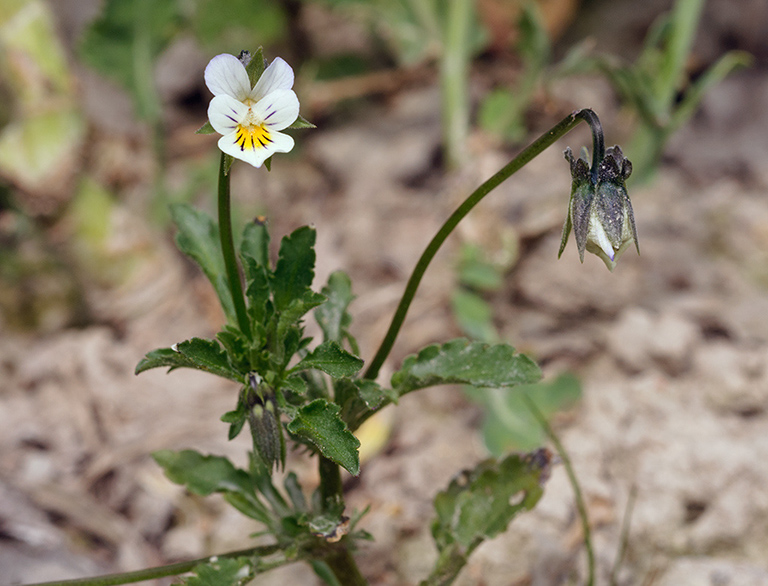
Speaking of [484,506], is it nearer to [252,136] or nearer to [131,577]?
[131,577]

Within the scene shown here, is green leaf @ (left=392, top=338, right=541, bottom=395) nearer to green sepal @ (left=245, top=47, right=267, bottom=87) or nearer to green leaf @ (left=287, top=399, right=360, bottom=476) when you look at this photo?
green leaf @ (left=287, top=399, right=360, bottom=476)

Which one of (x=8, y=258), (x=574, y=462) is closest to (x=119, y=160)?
(x=8, y=258)

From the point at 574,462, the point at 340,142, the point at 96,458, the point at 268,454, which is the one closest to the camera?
the point at 268,454

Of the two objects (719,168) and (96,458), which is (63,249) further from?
(719,168)

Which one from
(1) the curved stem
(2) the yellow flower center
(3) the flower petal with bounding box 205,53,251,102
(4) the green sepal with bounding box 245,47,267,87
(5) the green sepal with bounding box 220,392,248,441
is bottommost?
(1) the curved stem

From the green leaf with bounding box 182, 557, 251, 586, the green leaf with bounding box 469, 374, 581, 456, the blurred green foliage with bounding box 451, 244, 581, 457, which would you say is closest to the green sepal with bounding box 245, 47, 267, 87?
the green leaf with bounding box 182, 557, 251, 586

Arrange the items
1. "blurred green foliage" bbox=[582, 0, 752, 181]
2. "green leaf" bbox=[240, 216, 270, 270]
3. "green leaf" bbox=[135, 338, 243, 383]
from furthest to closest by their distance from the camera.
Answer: "blurred green foliage" bbox=[582, 0, 752, 181], "green leaf" bbox=[240, 216, 270, 270], "green leaf" bbox=[135, 338, 243, 383]
